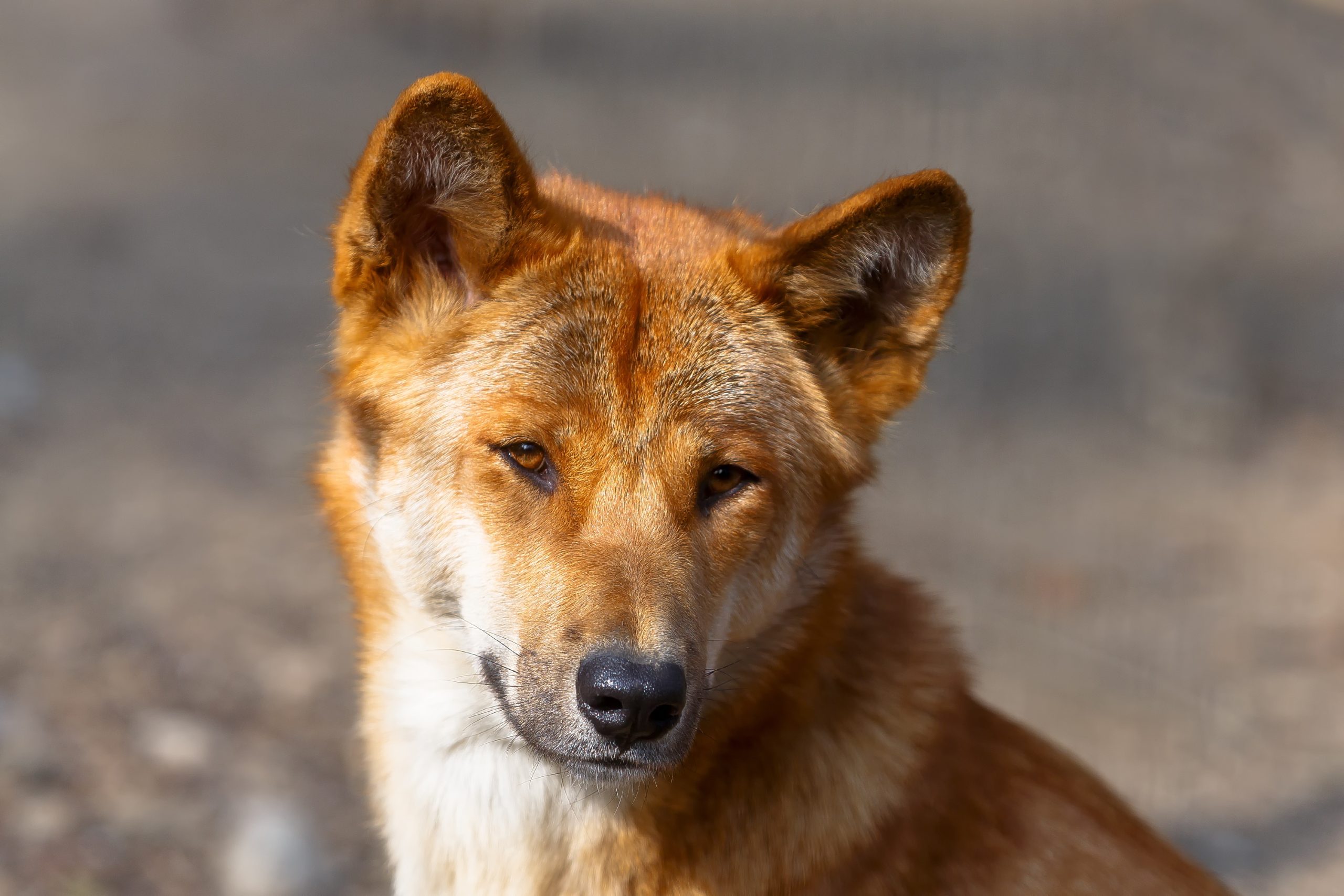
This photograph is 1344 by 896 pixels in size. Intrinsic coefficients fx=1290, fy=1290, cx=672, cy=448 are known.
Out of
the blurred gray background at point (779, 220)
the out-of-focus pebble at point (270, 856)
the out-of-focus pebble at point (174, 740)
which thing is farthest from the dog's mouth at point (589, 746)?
the out-of-focus pebble at point (174, 740)

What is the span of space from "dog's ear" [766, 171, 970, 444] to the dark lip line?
1.03 meters

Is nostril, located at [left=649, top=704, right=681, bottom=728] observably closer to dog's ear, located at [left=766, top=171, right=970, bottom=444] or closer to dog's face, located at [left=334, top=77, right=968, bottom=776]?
dog's face, located at [left=334, top=77, right=968, bottom=776]

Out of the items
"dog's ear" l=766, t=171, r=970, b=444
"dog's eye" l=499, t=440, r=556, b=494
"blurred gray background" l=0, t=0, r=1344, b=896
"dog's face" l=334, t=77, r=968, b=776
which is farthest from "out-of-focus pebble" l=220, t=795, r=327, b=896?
"dog's ear" l=766, t=171, r=970, b=444

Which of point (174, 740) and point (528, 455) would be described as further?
point (174, 740)

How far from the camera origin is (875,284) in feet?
10.4

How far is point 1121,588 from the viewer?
7141 millimetres

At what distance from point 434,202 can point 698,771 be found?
1430mm

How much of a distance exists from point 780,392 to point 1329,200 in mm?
8010

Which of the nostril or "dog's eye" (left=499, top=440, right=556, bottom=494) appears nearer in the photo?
the nostril

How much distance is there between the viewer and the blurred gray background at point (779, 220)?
518 centimetres

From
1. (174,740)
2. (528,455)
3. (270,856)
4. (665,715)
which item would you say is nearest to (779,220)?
(528,455)

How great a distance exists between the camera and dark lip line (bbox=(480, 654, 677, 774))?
2.67m

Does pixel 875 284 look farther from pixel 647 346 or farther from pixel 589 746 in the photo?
pixel 589 746

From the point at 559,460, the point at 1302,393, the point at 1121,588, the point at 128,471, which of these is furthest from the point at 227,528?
the point at 1302,393
